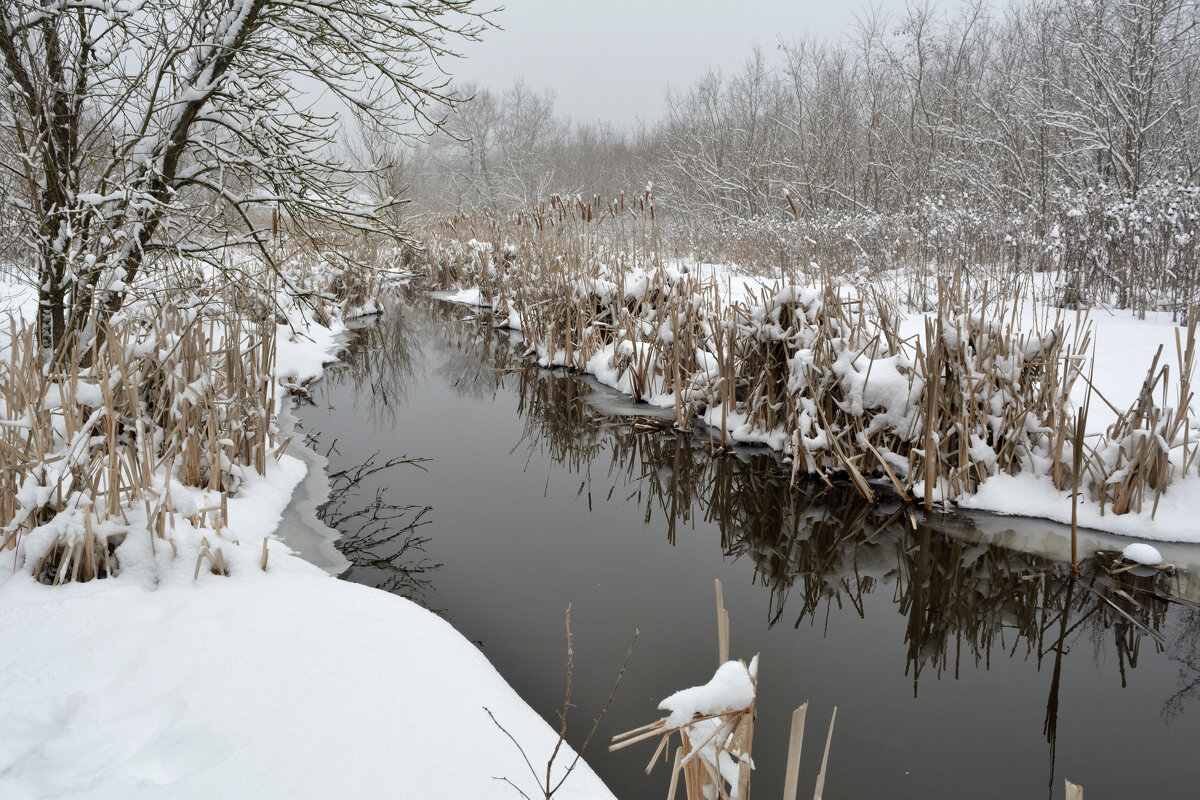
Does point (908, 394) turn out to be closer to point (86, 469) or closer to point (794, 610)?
point (794, 610)

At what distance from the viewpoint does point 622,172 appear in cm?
2969

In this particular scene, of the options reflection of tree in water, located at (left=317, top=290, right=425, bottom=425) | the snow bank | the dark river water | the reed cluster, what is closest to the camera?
the snow bank

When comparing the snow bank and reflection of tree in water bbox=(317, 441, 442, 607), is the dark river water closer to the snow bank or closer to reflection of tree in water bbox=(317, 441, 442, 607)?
reflection of tree in water bbox=(317, 441, 442, 607)

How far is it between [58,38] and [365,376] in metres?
4.40

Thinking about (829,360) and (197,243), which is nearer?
(829,360)

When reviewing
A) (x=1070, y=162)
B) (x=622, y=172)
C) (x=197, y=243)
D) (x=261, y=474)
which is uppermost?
(x=622, y=172)

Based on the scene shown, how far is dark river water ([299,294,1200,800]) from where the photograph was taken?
7.14 ft

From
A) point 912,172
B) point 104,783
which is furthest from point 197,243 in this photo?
point 912,172

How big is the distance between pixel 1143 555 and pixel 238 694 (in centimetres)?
366

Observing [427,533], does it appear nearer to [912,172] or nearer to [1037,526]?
[1037,526]

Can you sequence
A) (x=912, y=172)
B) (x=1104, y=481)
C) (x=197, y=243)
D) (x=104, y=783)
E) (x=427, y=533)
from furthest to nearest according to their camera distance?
(x=912, y=172), (x=197, y=243), (x=427, y=533), (x=1104, y=481), (x=104, y=783)

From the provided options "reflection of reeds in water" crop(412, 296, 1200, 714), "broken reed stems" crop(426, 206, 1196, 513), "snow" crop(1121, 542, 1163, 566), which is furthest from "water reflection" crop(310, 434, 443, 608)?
"snow" crop(1121, 542, 1163, 566)

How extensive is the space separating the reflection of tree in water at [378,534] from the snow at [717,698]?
96.6 inches

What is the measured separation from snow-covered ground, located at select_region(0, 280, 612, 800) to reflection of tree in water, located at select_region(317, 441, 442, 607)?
74 centimetres
